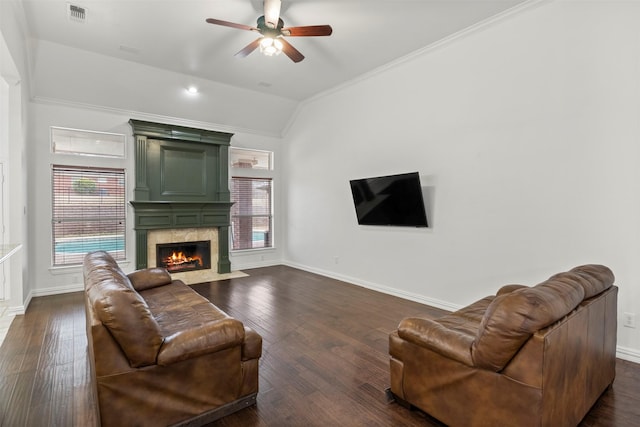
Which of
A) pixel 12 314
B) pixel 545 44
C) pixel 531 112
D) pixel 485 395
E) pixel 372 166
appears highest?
pixel 545 44

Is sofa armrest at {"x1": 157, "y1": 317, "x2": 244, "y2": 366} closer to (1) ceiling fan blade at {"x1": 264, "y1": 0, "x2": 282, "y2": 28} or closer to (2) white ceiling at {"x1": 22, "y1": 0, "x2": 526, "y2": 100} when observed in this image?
(1) ceiling fan blade at {"x1": 264, "y1": 0, "x2": 282, "y2": 28}

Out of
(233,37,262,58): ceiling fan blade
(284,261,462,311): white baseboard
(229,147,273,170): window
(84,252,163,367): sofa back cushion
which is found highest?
(233,37,262,58): ceiling fan blade

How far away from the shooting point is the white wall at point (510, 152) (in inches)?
119

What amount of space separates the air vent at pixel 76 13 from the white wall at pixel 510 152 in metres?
3.90

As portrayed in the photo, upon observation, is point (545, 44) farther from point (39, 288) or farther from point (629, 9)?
point (39, 288)

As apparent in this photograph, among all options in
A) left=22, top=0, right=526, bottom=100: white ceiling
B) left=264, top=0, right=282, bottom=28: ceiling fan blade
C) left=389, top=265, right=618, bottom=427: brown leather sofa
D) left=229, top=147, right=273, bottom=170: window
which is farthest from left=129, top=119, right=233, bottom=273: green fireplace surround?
left=389, top=265, right=618, bottom=427: brown leather sofa

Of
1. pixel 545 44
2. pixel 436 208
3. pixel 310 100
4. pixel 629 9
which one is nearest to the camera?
pixel 629 9

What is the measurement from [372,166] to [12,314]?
535cm

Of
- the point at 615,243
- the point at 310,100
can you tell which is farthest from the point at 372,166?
the point at 615,243

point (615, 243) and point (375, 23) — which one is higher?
point (375, 23)

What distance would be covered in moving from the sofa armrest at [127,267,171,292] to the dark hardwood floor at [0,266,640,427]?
74 cm

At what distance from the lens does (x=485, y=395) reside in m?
1.78

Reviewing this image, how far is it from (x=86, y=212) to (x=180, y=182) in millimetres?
1615

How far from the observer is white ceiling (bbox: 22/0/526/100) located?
3.62 m
